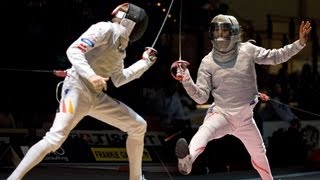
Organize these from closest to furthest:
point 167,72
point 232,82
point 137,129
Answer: point 137,129 < point 232,82 < point 167,72

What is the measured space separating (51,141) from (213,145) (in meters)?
3.15

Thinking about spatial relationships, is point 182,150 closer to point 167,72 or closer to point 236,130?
point 236,130

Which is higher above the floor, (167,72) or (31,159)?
(31,159)

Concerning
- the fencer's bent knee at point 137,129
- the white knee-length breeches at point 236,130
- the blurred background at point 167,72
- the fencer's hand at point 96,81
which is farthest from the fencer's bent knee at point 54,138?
the blurred background at point 167,72

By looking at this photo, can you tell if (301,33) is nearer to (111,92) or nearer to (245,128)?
(245,128)

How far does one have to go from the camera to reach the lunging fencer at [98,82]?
10.1 ft

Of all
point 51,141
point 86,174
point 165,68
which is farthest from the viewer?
point 165,68

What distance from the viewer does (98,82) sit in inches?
119

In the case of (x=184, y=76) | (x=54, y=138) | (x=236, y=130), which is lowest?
(x=236, y=130)

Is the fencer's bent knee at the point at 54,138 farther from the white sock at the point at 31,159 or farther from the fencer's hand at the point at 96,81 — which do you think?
the fencer's hand at the point at 96,81

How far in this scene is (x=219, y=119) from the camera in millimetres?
3559

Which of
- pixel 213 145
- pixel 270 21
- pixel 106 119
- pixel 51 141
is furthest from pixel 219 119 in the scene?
pixel 270 21

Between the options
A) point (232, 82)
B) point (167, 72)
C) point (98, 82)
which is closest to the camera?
point (98, 82)

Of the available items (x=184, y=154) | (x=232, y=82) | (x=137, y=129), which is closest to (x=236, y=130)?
(x=232, y=82)
